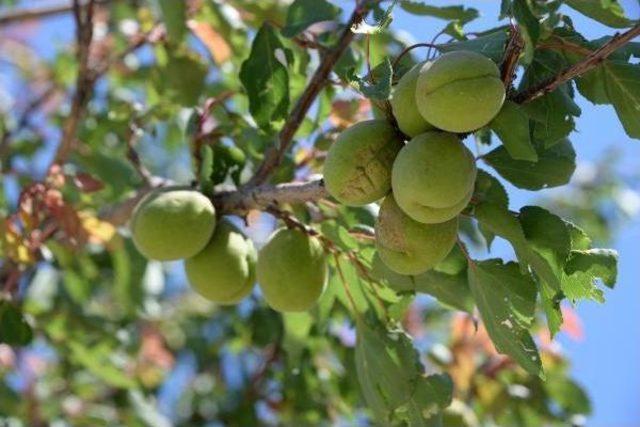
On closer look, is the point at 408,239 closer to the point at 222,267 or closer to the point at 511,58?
the point at 511,58

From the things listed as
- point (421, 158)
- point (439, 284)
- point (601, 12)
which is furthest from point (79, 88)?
point (601, 12)

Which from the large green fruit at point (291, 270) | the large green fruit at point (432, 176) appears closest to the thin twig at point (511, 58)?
the large green fruit at point (432, 176)

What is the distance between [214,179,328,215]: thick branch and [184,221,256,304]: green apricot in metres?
0.06

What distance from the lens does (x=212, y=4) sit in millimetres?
3199

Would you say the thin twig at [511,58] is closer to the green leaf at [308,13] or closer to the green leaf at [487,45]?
the green leaf at [487,45]

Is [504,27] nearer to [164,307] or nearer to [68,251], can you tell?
[68,251]

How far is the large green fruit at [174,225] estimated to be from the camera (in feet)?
7.59

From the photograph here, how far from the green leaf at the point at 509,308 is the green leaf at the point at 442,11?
2.27 feet

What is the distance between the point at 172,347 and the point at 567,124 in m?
3.42

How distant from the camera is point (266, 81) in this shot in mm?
2426

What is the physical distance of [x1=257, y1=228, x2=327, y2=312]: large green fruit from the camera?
7.43 ft

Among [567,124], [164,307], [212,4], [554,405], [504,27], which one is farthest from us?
[164,307]

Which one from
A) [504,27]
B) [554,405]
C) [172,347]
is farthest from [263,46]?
[172,347]

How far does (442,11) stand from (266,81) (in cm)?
48
